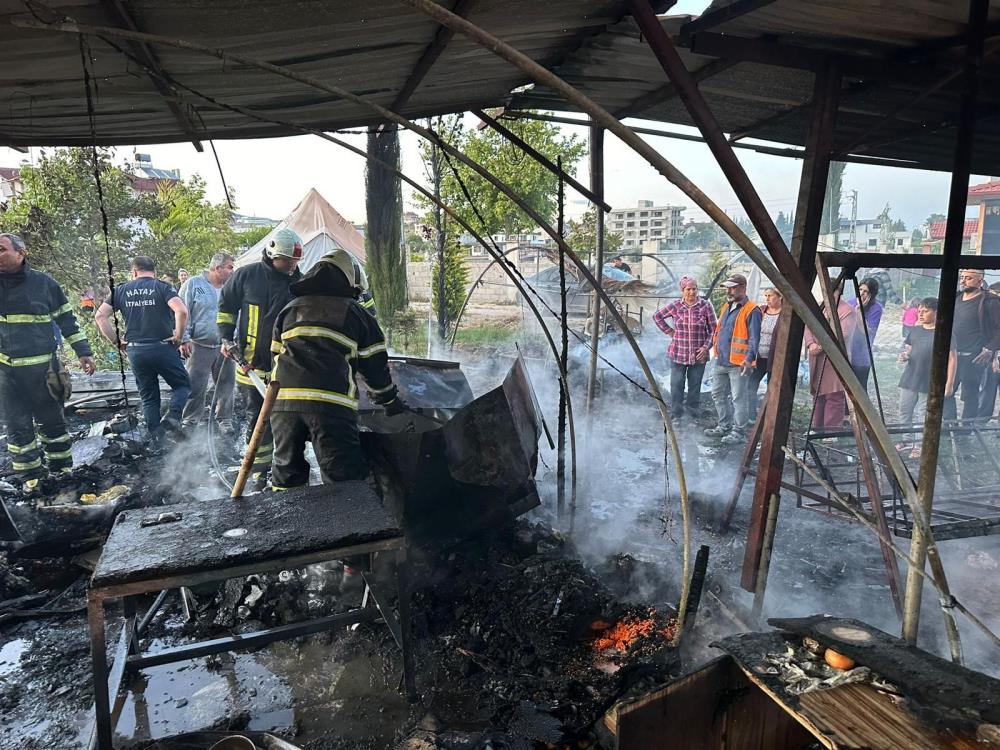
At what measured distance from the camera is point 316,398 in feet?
13.8

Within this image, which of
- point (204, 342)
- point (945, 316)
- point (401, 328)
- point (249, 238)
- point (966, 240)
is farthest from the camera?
point (966, 240)

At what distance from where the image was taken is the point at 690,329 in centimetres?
854

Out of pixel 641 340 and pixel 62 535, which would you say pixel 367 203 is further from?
pixel 62 535

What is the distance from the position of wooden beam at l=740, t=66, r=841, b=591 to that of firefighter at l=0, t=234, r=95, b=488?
21.6 feet

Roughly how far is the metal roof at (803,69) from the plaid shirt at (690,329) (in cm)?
393

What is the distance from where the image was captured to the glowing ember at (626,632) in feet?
11.5

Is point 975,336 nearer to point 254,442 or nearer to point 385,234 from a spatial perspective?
point 254,442

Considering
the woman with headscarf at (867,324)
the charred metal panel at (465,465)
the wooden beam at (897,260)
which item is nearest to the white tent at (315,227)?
the charred metal panel at (465,465)

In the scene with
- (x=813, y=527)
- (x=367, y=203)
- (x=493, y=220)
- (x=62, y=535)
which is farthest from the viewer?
(x=493, y=220)

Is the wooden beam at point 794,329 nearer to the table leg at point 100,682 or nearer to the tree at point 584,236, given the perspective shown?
the table leg at point 100,682

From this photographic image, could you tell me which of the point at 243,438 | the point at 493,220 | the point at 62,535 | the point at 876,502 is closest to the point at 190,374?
the point at 243,438

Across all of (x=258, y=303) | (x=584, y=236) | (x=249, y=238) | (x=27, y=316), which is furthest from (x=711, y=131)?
(x=249, y=238)

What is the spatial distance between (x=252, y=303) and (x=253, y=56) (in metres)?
3.20

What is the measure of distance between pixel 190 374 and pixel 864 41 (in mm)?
8559
